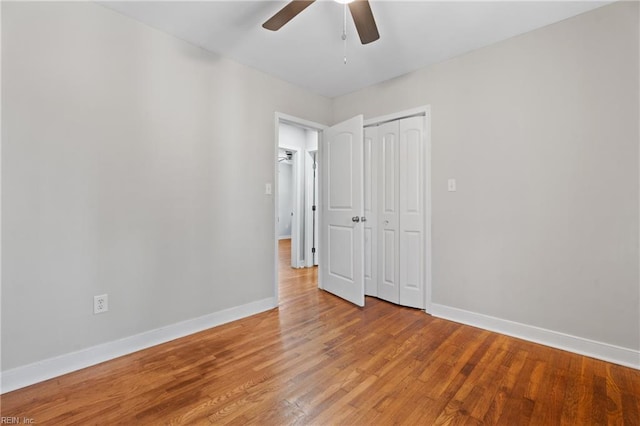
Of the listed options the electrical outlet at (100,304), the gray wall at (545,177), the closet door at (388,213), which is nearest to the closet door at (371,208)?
the closet door at (388,213)

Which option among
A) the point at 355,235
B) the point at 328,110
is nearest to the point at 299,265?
the point at 355,235

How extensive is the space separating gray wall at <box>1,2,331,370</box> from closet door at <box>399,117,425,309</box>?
4.92 feet

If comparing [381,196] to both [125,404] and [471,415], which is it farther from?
[125,404]

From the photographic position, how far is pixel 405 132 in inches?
117

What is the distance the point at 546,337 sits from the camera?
2154mm

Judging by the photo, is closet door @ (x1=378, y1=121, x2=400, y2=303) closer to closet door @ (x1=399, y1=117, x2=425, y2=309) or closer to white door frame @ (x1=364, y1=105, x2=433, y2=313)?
closet door @ (x1=399, y1=117, x2=425, y2=309)

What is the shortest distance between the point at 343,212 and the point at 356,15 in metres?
1.99

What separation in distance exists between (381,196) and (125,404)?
2712mm

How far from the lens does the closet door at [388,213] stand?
305cm

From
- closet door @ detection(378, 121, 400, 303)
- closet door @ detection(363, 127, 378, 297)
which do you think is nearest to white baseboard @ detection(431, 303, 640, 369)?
closet door @ detection(378, 121, 400, 303)

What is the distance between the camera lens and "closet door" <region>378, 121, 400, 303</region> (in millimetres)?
3055

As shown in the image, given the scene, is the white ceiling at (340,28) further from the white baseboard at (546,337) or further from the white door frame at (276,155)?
the white baseboard at (546,337)

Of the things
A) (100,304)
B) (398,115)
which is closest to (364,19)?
(398,115)

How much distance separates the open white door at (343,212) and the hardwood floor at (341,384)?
0.81 m
